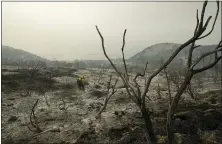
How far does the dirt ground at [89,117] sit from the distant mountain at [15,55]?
568mm

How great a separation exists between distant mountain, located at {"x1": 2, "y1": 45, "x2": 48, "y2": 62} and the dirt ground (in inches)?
22.4

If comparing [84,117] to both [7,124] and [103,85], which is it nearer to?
[7,124]

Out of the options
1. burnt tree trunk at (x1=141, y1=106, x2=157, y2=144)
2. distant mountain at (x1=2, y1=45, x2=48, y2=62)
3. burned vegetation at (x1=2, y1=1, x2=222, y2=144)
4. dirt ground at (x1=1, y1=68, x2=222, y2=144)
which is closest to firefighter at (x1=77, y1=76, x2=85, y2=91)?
burned vegetation at (x1=2, y1=1, x2=222, y2=144)

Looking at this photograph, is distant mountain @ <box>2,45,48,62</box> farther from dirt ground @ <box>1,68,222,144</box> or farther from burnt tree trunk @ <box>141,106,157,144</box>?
burnt tree trunk @ <box>141,106,157,144</box>

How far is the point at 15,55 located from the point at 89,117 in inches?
119

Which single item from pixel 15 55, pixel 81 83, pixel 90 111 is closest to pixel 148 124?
pixel 90 111

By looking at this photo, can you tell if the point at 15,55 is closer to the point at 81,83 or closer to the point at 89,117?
the point at 81,83

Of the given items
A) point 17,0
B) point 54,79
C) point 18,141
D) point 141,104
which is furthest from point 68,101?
point 141,104

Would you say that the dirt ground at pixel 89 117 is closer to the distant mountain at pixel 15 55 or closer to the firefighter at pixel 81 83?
the firefighter at pixel 81 83

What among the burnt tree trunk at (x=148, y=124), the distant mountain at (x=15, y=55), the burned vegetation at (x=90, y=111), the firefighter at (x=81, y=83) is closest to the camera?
the burnt tree trunk at (x=148, y=124)

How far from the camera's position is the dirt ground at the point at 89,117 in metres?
6.13

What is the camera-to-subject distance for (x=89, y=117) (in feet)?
24.1

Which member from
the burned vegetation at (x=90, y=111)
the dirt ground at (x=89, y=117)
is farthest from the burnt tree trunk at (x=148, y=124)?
the dirt ground at (x=89, y=117)

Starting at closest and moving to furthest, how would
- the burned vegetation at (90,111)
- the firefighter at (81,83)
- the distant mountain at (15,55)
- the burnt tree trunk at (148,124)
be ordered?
the burnt tree trunk at (148,124), the burned vegetation at (90,111), the distant mountain at (15,55), the firefighter at (81,83)
